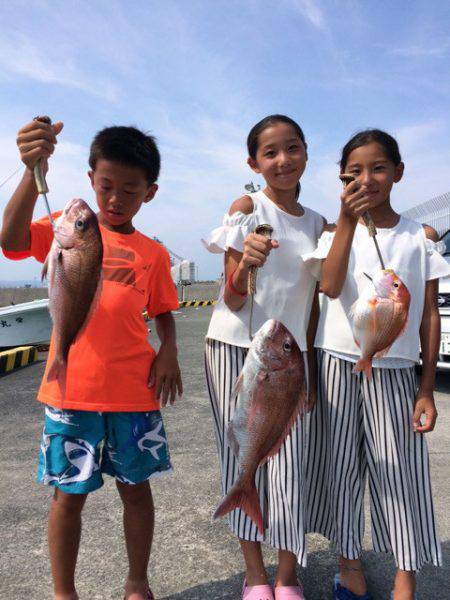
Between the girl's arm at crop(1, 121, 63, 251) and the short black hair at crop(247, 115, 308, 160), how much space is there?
3.10 ft

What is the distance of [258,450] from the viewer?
5.68ft

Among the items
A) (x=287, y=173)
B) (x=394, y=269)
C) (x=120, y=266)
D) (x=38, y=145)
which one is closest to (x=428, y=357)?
(x=394, y=269)

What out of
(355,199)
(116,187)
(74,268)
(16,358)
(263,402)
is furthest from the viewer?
(16,358)

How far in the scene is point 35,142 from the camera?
1.60 metres

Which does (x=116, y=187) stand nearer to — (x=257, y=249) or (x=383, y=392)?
(x=257, y=249)

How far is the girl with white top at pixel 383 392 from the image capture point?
214cm

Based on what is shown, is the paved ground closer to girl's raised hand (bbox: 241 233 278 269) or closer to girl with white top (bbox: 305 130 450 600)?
girl with white top (bbox: 305 130 450 600)

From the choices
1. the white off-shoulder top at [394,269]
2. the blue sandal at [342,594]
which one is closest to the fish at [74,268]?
the white off-shoulder top at [394,269]

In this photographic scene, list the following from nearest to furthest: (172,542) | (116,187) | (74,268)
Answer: (74,268)
(116,187)
(172,542)

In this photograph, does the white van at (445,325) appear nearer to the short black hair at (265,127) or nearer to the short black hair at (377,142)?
the short black hair at (377,142)

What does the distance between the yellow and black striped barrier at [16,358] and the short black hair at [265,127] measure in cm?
679

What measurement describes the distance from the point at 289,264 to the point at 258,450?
88 centimetres

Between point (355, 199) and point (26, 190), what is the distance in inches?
50.1

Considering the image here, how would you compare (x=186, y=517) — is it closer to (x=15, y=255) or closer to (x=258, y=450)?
(x=258, y=450)
